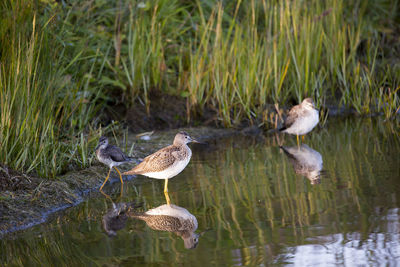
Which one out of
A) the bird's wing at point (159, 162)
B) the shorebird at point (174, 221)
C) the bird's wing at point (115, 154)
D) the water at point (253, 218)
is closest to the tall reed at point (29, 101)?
the bird's wing at point (115, 154)

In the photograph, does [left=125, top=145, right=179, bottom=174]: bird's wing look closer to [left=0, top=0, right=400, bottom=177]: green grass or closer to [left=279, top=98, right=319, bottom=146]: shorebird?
[left=0, top=0, right=400, bottom=177]: green grass

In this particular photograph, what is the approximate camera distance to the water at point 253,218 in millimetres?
5422

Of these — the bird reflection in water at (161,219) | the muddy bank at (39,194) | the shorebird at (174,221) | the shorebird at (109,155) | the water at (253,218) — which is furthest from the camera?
the shorebird at (109,155)

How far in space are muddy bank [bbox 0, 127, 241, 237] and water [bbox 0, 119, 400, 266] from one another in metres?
0.19

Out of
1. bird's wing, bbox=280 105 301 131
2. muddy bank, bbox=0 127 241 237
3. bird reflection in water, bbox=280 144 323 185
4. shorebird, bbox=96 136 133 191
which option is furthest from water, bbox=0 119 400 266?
bird's wing, bbox=280 105 301 131

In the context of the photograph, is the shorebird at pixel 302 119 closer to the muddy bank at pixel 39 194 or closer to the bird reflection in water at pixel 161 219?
the muddy bank at pixel 39 194

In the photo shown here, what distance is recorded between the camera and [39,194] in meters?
6.98

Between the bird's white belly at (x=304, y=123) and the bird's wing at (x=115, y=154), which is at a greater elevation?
the bird's wing at (x=115, y=154)

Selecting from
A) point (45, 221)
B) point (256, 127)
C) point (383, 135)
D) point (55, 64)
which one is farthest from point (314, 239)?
point (256, 127)

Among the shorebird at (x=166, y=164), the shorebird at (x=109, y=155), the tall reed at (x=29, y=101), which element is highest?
the tall reed at (x=29, y=101)

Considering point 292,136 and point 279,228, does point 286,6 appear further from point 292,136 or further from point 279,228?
point 279,228

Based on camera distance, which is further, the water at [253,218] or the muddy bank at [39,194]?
the muddy bank at [39,194]

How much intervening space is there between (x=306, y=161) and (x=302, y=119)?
4.37ft

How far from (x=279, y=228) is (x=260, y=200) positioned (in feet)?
3.49
